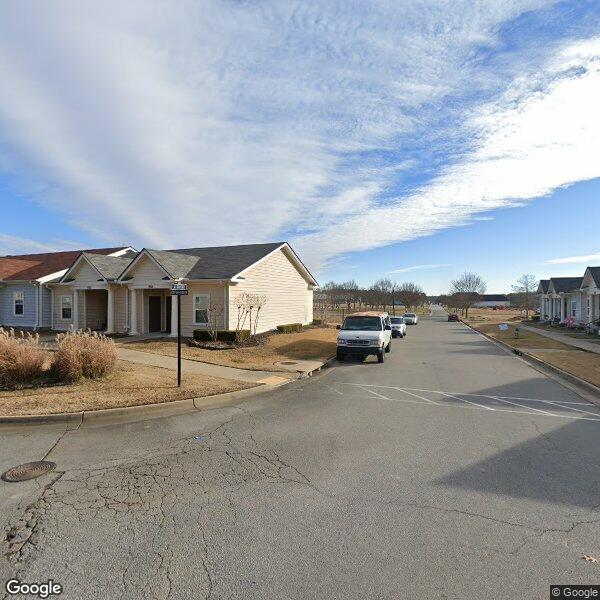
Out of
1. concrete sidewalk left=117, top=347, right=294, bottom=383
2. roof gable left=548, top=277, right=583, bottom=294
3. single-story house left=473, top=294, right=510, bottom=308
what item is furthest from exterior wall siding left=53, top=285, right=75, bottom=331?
single-story house left=473, top=294, right=510, bottom=308

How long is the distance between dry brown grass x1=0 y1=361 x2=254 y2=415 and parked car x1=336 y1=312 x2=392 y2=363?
601 centimetres

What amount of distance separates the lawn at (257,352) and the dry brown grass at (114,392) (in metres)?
3.06

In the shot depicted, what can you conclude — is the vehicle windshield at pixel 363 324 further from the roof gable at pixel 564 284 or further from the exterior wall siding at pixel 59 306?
the roof gable at pixel 564 284

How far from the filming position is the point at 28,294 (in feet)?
81.1

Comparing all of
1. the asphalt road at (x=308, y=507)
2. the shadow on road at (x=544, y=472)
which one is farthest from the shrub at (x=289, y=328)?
the shadow on road at (x=544, y=472)

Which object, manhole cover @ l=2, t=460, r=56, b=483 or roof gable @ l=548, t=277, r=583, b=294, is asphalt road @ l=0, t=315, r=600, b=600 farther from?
roof gable @ l=548, t=277, r=583, b=294

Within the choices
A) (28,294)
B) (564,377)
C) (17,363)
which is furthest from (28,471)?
(28,294)

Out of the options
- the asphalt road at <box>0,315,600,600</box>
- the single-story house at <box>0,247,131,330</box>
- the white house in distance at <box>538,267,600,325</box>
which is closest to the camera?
the asphalt road at <box>0,315,600,600</box>

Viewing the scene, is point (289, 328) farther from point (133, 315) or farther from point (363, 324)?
point (133, 315)

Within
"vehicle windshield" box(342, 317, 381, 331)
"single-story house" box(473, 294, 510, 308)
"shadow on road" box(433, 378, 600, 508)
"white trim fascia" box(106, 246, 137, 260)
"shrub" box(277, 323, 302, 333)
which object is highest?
"white trim fascia" box(106, 246, 137, 260)

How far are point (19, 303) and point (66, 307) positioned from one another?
3971 mm

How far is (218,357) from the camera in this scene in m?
14.8

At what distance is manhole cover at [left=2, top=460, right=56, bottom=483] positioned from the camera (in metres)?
4.68

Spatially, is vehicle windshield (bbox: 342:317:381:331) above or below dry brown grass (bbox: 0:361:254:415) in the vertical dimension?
above
